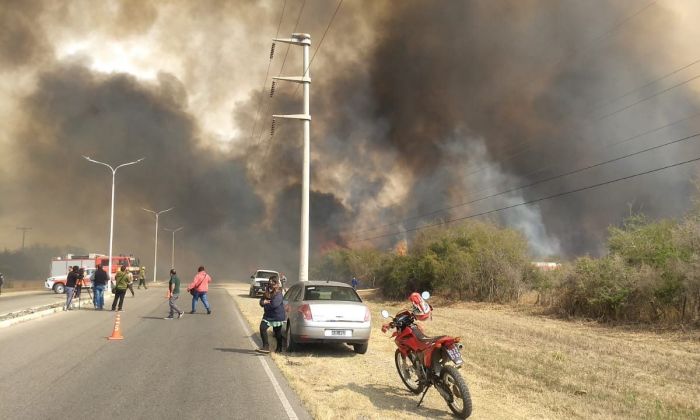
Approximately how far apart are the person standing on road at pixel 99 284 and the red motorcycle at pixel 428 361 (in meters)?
16.0

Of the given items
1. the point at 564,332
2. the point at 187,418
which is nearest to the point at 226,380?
the point at 187,418

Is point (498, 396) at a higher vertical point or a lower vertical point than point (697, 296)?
lower

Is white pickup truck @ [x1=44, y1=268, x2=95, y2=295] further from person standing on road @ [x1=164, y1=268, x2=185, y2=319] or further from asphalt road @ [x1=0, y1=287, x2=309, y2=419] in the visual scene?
asphalt road @ [x1=0, y1=287, x2=309, y2=419]

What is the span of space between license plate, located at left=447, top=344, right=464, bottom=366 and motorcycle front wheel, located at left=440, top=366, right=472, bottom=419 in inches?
5.3

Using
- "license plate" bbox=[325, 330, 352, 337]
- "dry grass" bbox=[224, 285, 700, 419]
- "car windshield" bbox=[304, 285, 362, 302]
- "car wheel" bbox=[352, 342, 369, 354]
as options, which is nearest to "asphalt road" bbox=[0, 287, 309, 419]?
"dry grass" bbox=[224, 285, 700, 419]

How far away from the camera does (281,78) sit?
24625 mm

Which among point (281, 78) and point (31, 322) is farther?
point (281, 78)

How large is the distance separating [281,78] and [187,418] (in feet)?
66.6

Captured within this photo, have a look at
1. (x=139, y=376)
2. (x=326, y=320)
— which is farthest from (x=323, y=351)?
(x=139, y=376)

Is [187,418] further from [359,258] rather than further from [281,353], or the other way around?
[359,258]

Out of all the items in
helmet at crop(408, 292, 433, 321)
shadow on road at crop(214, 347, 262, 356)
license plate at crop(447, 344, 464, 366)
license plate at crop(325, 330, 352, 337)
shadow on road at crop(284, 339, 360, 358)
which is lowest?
Answer: shadow on road at crop(284, 339, 360, 358)

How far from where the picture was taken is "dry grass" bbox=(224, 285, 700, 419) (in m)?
6.97

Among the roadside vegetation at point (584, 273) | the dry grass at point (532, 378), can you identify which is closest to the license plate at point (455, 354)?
the dry grass at point (532, 378)

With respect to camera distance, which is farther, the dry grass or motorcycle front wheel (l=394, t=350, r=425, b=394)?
motorcycle front wheel (l=394, t=350, r=425, b=394)
